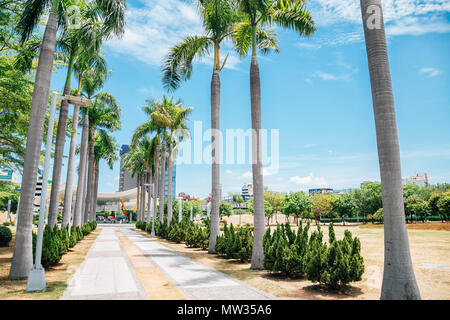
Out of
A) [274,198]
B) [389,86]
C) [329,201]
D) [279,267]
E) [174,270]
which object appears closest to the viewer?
[389,86]

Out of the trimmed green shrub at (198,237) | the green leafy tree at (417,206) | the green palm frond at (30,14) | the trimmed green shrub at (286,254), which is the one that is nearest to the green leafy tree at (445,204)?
the green leafy tree at (417,206)

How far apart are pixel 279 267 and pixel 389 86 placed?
6.39 m

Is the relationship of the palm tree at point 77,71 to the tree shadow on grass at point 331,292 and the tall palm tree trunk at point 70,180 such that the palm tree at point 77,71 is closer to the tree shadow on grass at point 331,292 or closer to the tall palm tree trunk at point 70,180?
the tall palm tree trunk at point 70,180

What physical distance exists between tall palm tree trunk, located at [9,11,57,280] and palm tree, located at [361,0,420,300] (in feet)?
33.9

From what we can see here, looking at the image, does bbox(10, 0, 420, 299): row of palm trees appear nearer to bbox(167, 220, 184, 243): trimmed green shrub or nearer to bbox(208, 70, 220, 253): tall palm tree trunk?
bbox(208, 70, 220, 253): tall palm tree trunk

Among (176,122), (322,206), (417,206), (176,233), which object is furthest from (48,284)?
(322,206)

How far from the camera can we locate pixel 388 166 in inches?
263

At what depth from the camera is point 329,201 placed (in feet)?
230

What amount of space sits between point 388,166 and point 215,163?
10.8 m

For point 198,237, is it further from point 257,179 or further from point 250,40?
point 250,40

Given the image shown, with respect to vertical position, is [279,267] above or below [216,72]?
below

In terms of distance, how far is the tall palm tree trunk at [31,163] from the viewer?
31.8ft
